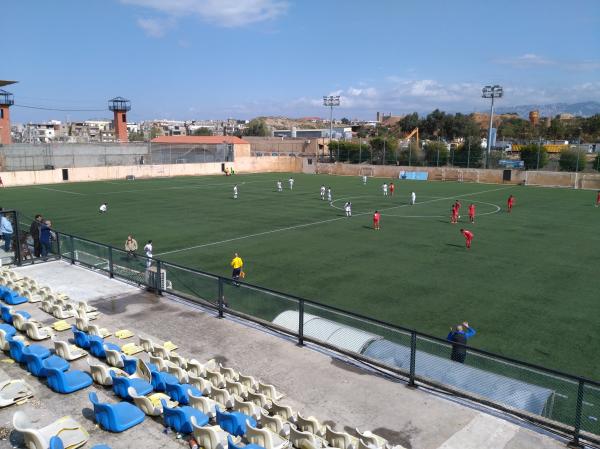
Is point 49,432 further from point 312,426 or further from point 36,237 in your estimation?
point 36,237

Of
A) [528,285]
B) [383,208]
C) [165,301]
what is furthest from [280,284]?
[383,208]

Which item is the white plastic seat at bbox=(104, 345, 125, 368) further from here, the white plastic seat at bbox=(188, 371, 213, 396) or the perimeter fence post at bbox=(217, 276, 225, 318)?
the perimeter fence post at bbox=(217, 276, 225, 318)

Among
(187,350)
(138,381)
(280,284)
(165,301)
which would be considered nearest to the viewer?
(138,381)

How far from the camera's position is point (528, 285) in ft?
62.8

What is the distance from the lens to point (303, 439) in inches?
286

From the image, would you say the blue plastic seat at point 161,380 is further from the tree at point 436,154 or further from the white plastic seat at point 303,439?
the tree at point 436,154

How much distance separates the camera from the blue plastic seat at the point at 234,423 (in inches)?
301

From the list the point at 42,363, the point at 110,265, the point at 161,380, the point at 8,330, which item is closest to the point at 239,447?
the point at 161,380

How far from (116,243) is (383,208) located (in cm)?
2127

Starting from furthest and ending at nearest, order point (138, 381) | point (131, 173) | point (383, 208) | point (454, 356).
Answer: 1. point (131, 173)
2. point (383, 208)
3. point (454, 356)
4. point (138, 381)

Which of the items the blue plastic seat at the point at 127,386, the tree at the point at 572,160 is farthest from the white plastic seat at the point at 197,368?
the tree at the point at 572,160

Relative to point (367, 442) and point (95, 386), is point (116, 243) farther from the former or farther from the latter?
point (367, 442)

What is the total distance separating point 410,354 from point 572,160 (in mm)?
56040

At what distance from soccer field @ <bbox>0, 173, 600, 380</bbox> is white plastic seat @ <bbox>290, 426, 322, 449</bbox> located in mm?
7736
